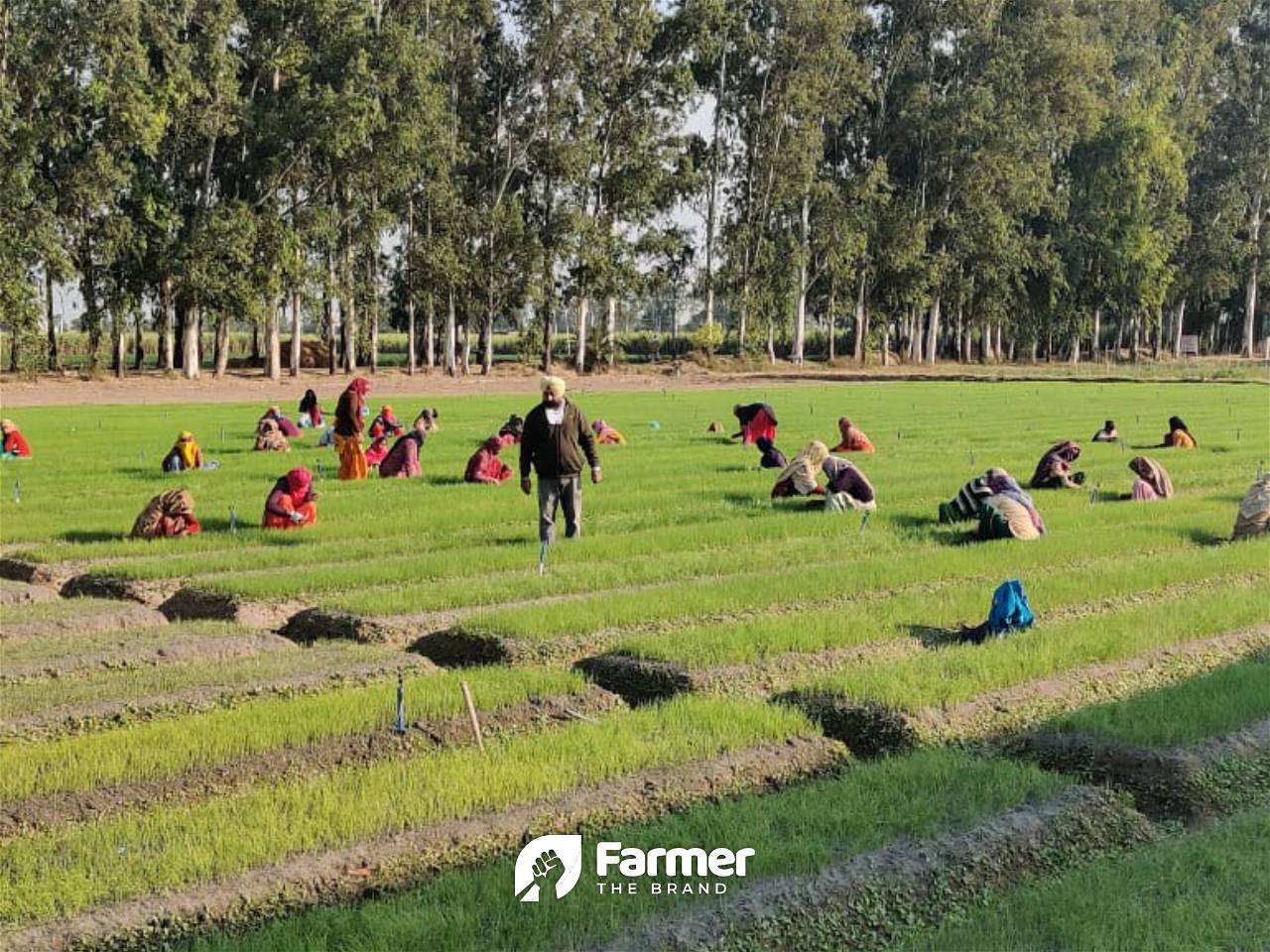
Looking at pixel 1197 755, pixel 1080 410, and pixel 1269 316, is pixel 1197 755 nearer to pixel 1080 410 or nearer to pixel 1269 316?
pixel 1080 410

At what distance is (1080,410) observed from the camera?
43844 mm

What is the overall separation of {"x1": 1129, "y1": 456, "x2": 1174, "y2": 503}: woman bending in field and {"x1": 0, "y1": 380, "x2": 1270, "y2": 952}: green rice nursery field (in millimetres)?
1995

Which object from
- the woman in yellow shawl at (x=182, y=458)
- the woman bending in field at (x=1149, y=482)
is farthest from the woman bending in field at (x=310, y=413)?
the woman bending in field at (x=1149, y=482)

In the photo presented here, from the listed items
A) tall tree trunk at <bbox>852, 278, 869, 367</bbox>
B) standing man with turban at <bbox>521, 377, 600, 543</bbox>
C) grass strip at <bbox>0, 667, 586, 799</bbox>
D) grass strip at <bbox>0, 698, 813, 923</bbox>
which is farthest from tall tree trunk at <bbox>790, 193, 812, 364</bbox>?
grass strip at <bbox>0, 698, 813, 923</bbox>

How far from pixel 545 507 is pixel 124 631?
542cm

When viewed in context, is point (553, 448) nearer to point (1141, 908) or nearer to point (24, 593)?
point (24, 593)

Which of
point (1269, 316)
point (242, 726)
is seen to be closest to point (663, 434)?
point (242, 726)

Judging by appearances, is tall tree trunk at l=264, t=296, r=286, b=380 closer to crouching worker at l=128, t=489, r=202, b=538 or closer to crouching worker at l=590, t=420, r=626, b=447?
crouching worker at l=590, t=420, r=626, b=447

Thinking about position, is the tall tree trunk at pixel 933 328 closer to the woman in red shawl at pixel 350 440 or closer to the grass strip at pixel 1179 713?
the woman in red shawl at pixel 350 440

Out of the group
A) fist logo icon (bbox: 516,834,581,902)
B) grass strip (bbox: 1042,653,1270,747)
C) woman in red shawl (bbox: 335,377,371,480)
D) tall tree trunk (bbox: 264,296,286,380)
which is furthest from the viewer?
tall tree trunk (bbox: 264,296,286,380)

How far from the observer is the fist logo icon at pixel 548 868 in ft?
20.3

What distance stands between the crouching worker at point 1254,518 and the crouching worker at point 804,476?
6181 mm

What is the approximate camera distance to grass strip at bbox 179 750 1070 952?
5.74 meters

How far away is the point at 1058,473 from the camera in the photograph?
22.0m
